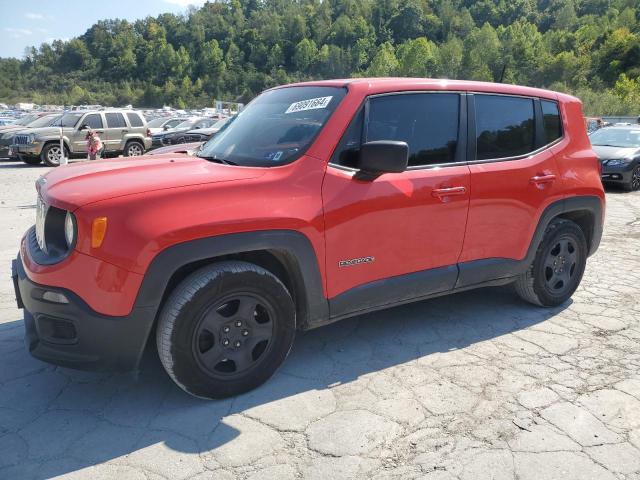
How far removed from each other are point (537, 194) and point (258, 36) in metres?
153

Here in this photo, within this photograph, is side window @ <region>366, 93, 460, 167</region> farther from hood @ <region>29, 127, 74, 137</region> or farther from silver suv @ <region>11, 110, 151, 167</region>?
hood @ <region>29, 127, 74, 137</region>

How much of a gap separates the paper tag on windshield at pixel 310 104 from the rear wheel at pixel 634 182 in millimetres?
10961

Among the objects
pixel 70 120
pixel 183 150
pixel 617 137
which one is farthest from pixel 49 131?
pixel 617 137

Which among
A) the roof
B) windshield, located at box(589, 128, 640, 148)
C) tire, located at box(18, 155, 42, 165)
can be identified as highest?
the roof

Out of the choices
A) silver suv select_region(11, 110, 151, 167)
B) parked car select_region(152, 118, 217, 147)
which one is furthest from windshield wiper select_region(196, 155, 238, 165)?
parked car select_region(152, 118, 217, 147)

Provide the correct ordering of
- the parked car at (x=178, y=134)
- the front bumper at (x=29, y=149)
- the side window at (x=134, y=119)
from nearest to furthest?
the front bumper at (x=29, y=149)
the side window at (x=134, y=119)
the parked car at (x=178, y=134)

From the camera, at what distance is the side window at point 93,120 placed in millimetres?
17002

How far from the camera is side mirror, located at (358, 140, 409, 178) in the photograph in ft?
9.52

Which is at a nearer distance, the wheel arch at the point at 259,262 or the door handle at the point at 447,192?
the wheel arch at the point at 259,262

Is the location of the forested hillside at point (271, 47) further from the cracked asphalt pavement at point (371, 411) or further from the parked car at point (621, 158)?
the cracked asphalt pavement at point (371, 411)

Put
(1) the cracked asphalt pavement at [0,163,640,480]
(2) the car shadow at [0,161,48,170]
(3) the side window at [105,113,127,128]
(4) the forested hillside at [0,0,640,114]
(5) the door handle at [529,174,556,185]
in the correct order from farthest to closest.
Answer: (4) the forested hillside at [0,0,640,114] → (3) the side window at [105,113,127,128] → (2) the car shadow at [0,161,48,170] → (5) the door handle at [529,174,556,185] → (1) the cracked asphalt pavement at [0,163,640,480]

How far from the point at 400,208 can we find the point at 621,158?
10.8 m

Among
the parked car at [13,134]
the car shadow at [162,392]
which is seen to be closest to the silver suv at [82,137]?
the parked car at [13,134]

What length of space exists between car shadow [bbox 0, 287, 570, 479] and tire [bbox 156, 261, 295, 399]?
156 mm
